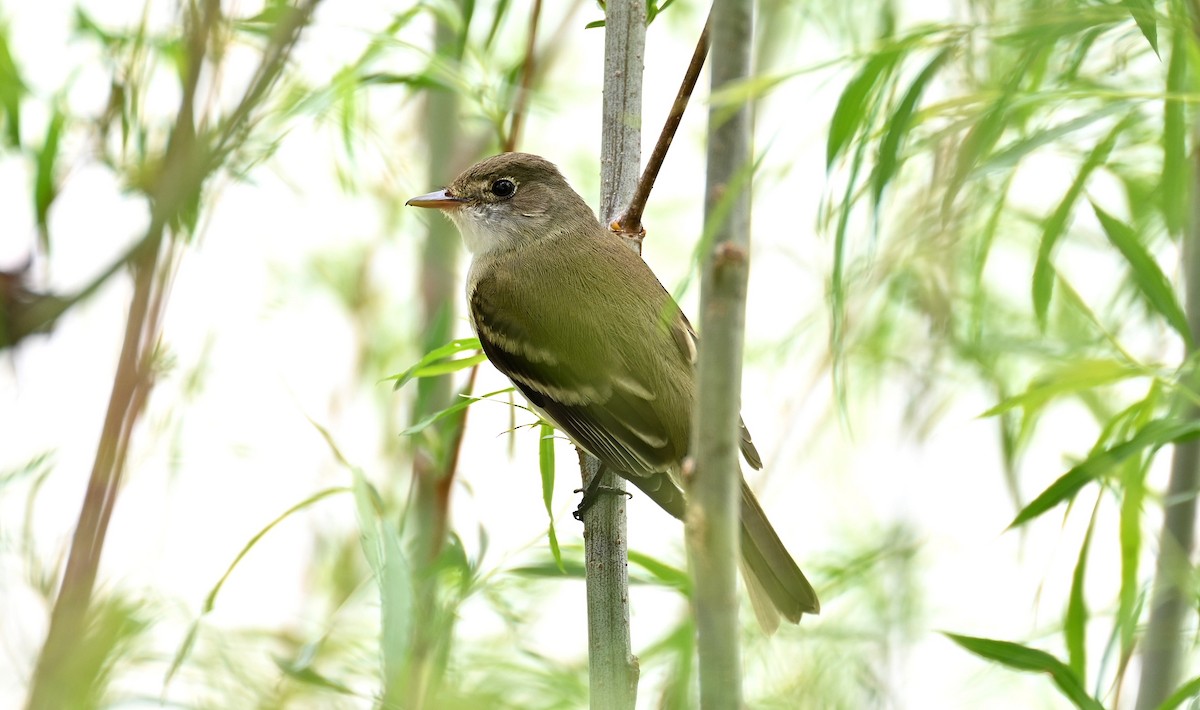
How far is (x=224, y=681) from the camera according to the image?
1.93 metres

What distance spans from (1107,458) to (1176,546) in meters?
0.29

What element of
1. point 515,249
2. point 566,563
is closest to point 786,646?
point 566,563

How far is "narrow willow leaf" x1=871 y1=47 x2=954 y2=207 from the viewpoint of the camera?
5.49 ft

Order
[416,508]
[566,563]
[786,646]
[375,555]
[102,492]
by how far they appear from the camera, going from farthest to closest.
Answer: [786,646] → [416,508] → [566,563] → [375,555] → [102,492]

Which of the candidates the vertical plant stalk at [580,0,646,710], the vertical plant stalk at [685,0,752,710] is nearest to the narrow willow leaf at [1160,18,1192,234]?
the vertical plant stalk at [580,0,646,710]

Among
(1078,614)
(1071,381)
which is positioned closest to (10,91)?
(1071,381)

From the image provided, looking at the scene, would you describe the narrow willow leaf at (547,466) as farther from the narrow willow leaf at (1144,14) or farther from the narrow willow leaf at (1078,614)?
the narrow willow leaf at (1144,14)

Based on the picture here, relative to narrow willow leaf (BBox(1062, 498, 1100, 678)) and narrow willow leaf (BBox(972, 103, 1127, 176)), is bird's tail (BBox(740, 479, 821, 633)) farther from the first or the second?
narrow willow leaf (BBox(972, 103, 1127, 176))

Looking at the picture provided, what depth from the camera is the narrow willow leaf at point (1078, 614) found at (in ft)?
6.70

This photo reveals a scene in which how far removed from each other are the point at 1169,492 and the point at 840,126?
877 mm

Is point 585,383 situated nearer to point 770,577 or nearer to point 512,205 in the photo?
point 770,577

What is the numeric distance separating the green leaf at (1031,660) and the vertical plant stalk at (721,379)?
83cm

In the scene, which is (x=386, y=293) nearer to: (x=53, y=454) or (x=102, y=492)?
Result: (x=53, y=454)

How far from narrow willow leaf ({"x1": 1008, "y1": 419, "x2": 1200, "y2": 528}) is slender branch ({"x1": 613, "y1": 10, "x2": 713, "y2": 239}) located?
2.79 feet
